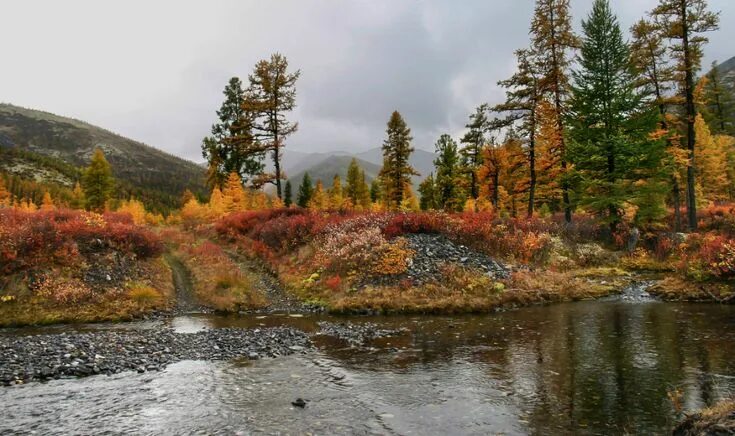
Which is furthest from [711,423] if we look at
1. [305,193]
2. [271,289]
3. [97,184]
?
[305,193]

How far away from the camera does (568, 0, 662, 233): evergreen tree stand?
102 feet

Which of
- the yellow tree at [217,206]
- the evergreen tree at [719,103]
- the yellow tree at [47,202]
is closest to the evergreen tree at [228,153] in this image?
the yellow tree at [217,206]

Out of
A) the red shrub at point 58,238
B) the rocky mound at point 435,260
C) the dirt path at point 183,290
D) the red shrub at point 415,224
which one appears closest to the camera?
the red shrub at point 58,238

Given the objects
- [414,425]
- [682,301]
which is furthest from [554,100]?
[414,425]

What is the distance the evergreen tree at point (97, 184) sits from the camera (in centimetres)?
6056

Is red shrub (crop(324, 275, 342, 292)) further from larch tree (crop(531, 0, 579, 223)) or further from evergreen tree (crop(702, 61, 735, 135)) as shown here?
evergreen tree (crop(702, 61, 735, 135))

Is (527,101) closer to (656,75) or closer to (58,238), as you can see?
(656,75)

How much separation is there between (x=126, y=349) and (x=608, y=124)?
34271mm

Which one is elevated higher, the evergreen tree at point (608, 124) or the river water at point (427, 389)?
the evergreen tree at point (608, 124)

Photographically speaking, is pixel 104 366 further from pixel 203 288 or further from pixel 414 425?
pixel 203 288

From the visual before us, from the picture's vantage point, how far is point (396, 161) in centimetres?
5216

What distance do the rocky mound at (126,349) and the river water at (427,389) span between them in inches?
24.8

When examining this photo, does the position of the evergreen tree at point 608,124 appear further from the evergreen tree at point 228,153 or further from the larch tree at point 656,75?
the evergreen tree at point 228,153

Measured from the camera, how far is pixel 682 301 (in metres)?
20.9
